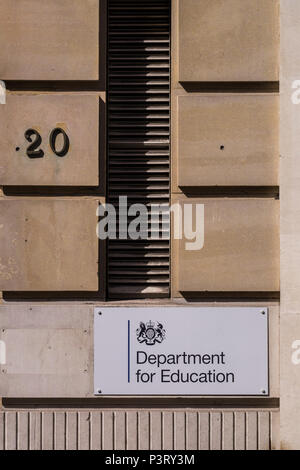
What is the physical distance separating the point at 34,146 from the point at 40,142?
7 cm

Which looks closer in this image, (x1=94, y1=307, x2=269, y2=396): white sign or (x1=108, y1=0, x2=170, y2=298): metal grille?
(x1=94, y1=307, x2=269, y2=396): white sign

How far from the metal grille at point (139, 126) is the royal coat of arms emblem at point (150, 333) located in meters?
0.40

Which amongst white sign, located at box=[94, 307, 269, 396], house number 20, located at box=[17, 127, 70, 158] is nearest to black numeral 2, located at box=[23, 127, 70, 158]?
house number 20, located at box=[17, 127, 70, 158]

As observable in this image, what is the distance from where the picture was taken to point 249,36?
270 inches

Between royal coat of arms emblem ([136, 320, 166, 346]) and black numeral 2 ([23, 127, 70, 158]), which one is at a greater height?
black numeral 2 ([23, 127, 70, 158])

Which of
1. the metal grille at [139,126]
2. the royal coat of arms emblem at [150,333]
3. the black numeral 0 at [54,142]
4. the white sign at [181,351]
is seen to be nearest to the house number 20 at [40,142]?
the black numeral 0 at [54,142]

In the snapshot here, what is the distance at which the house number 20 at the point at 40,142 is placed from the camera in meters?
6.84

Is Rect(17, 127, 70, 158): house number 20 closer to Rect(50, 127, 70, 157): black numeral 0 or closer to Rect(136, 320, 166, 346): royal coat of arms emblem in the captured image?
Rect(50, 127, 70, 157): black numeral 0

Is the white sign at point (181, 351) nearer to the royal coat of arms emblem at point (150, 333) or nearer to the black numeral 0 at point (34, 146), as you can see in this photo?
the royal coat of arms emblem at point (150, 333)

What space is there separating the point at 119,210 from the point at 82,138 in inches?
31.8

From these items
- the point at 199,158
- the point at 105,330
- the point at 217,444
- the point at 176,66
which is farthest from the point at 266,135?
the point at 217,444

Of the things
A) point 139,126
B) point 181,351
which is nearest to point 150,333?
point 181,351

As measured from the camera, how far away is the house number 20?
6844mm

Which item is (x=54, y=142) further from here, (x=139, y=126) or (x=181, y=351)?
(x=181, y=351)
